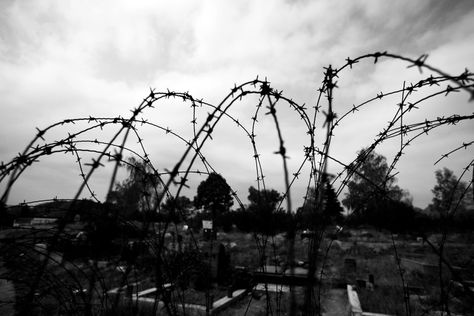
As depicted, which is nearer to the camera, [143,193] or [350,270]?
[143,193]

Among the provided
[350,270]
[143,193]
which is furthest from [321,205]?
[350,270]

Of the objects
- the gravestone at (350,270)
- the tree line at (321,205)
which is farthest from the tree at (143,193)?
the gravestone at (350,270)

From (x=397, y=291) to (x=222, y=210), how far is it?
47.7 meters

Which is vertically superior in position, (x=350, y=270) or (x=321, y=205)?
(x=321, y=205)

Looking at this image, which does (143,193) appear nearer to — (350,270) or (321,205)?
(321,205)

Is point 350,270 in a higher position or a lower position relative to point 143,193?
lower

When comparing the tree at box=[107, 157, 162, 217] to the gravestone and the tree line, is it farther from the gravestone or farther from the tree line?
the gravestone

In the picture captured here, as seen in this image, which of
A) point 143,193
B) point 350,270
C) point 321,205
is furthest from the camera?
point 350,270

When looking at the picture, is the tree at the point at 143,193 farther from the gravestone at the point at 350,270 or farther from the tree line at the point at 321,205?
the gravestone at the point at 350,270

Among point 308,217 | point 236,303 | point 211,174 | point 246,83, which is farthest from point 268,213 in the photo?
point 236,303

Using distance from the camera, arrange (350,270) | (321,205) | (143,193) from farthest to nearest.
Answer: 1. (350,270)
2. (143,193)
3. (321,205)

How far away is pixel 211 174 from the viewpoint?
2.51 m

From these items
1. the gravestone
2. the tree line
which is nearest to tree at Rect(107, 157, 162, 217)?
the tree line

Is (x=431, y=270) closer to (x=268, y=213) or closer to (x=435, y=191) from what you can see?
(x=268, y=213)
